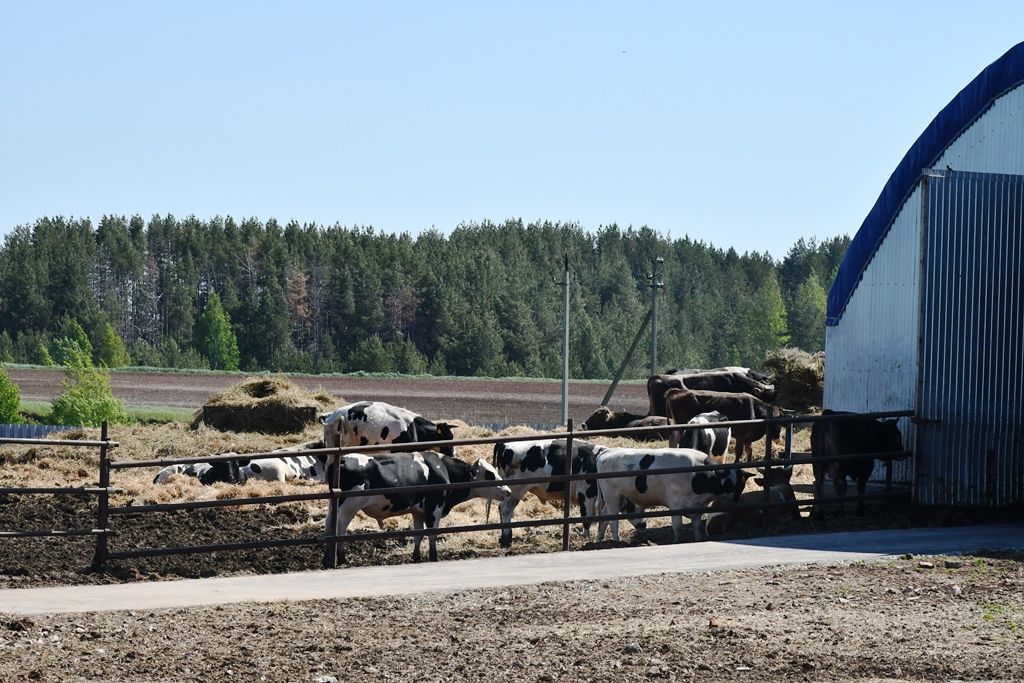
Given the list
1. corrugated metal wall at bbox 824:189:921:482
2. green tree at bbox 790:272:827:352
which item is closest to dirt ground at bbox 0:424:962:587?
corrugated metal wall at bbox 824:189:921:482

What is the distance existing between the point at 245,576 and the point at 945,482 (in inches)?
329

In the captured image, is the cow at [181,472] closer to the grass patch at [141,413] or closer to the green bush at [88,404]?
the green bush at [88,404]

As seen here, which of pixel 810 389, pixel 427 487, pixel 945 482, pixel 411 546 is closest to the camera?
pixel 427 487

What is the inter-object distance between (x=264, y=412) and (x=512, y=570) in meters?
18.2

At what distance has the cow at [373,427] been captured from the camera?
22.5m

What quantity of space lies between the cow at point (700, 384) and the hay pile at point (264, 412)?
7213 millimetres

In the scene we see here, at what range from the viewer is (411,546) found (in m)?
15.7

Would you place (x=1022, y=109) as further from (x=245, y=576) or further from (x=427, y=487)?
(x=245, y=576)

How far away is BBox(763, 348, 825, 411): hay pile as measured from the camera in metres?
32.1

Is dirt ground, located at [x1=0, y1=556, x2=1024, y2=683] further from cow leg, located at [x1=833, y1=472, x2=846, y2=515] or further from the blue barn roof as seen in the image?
the blue barn roof

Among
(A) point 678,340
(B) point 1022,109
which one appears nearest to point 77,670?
(B) point 1022,109

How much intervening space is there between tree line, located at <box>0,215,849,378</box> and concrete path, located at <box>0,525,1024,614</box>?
68.1m

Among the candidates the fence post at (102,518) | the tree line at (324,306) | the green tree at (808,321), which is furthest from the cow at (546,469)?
the green tree at (808,321)

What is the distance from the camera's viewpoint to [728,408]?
25.9m
